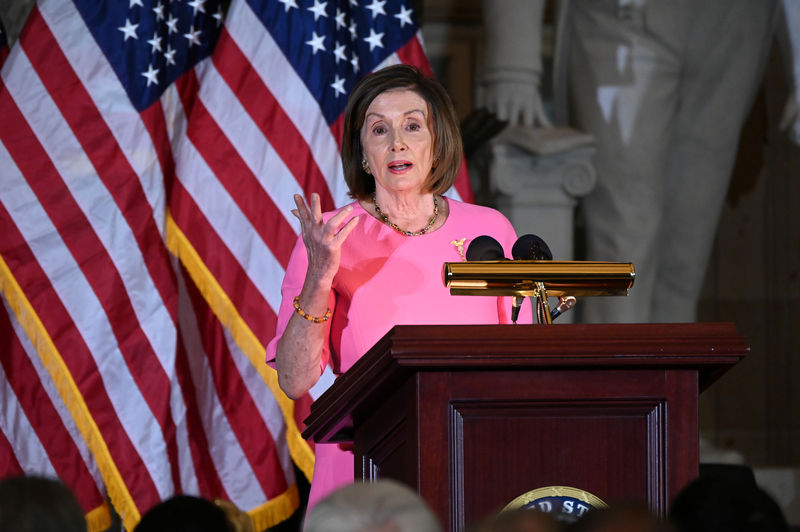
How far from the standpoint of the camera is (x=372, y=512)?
3.86ft

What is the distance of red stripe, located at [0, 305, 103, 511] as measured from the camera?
12.9 feet

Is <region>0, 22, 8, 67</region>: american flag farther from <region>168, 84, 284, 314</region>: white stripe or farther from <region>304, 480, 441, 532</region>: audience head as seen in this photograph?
<region>304, 480, 441, 532</region>: audience head

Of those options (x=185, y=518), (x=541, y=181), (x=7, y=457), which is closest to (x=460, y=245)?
(x=185, y=518)

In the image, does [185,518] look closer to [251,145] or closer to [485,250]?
[485,250]

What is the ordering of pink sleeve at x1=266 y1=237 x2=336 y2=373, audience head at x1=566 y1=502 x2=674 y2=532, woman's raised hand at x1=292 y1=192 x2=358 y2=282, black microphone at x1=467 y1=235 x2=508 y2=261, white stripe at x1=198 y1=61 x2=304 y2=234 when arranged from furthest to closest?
white stripe at x1=198 y1=61 x2=304 y2=234 → pink sleeve at x1=266 y1=237 x2=336 y2=373 → woman's raised hand at x1=292 y1=192 x2=358 y2=282 → black microphone at x1=467 y1=235 x2=508 y2=261 → audience head at x1=566 y1=502 x2=674 y2=532

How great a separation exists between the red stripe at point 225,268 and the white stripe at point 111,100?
89 mm

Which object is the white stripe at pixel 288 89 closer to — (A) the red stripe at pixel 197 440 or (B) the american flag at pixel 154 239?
(B) the american flag at pixel 154 239

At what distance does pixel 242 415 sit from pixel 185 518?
2732mm

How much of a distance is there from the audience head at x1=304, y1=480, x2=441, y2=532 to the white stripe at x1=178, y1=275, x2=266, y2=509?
2.84m

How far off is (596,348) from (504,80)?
308 centimetres

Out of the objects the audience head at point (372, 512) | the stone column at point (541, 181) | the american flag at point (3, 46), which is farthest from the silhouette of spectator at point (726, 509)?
the american flag at point (3, 46)

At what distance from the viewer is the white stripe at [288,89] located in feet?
13.7

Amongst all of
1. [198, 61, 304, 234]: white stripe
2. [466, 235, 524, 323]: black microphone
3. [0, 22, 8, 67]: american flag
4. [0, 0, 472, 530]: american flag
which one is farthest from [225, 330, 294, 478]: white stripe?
[466, 235, 524, 323]: black microphone

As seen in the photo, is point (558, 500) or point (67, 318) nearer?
point (558, 500)
